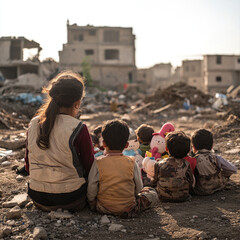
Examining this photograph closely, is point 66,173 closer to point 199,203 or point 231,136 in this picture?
point 199,203

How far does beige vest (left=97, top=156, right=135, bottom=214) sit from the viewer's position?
8.50 feet

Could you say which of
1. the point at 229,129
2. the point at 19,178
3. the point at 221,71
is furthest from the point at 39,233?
the point at 221,71

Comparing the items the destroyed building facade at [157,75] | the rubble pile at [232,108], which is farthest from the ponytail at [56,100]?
the destroyed building facade at [157,75]

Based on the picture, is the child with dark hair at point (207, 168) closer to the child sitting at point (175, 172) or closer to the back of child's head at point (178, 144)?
the child sitting at point (175, 172)

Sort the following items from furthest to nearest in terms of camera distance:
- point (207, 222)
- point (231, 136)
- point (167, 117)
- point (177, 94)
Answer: point (177, 94) → point (167, 117) → point (231, 136) → point (207, 222)

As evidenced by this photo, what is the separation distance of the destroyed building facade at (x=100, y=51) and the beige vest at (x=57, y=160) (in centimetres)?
2972

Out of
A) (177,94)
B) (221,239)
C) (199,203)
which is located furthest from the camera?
(177,94)

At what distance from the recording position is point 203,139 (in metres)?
3.33

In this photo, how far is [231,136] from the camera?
20.7ft

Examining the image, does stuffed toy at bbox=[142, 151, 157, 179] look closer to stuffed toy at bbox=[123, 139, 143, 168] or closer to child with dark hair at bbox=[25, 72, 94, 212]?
stuffed toy at bbox=[123, 139, 143, 168]

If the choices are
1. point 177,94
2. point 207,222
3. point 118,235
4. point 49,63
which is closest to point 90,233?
point 118,235

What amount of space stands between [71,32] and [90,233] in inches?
1246

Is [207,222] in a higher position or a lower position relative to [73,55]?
lower

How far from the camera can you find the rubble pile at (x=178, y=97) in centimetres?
1584
